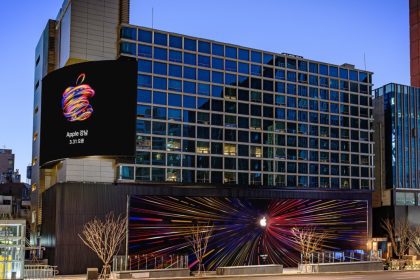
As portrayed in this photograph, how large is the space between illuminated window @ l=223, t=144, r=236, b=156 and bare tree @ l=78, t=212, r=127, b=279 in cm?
1515

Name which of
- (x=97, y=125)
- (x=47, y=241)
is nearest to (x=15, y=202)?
(x=47, y=241)

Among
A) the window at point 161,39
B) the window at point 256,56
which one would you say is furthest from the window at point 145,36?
the window at point 256,56

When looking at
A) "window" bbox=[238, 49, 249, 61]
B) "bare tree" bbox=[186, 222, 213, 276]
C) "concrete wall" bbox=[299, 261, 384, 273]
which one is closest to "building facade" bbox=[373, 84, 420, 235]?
"concrete wall" bbox=[299, 261, 384, 273]

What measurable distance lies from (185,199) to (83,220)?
11.5 metres

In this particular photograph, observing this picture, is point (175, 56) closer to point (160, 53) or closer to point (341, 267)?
point (160, 53)

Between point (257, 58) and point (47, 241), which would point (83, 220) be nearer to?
point (47, 241)

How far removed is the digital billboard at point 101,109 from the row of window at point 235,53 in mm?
8823

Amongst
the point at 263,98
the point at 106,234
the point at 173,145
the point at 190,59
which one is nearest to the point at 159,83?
the point at 190,59

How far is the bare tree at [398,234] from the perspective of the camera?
265 ft

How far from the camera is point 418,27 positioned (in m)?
119

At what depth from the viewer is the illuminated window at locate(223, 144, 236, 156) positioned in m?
69.8

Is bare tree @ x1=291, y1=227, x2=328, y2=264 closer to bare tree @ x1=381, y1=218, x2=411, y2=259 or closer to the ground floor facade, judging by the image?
the ground floor facade

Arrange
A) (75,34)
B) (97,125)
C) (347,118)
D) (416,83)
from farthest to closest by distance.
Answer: (416,83), (347,118), (75,34), (97,125)

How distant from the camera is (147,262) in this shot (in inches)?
2425
